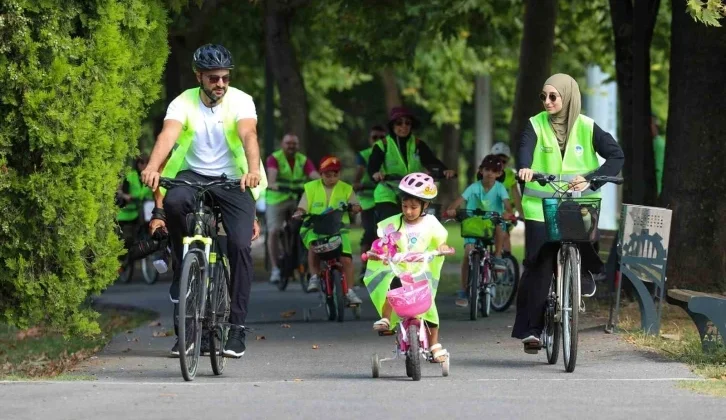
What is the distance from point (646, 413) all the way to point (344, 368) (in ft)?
10.7

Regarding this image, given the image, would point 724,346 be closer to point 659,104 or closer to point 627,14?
point 627,14

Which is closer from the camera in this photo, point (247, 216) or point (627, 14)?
point (247, 216)

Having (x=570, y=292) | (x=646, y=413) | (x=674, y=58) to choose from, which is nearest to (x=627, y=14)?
(x=674, y=58)

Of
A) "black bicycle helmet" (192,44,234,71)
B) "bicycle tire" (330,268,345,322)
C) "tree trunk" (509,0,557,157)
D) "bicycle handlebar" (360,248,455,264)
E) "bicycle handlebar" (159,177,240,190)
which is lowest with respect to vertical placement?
"bicycle tire" (330,268,345,322)

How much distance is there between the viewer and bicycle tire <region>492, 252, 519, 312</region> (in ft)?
53.4

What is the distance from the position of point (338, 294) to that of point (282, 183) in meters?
5.50

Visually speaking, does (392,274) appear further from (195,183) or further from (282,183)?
(282,183)

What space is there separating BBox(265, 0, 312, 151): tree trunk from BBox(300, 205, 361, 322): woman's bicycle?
28.0 feet

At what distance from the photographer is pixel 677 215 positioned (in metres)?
14.6

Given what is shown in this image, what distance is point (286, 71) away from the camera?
24672 mm

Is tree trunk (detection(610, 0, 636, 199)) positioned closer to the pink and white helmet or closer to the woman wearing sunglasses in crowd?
the woman wearing sunglasses in crowd

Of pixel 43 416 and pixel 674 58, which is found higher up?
pixel 674 58

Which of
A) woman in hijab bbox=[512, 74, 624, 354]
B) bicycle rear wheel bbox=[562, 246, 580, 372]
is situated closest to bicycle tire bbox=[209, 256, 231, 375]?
woman in hijab bbox=[512, 74, 624, 354]

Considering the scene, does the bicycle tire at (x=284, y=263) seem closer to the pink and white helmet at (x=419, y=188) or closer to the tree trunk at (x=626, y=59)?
the tree trunk at (x=626, y=59)
